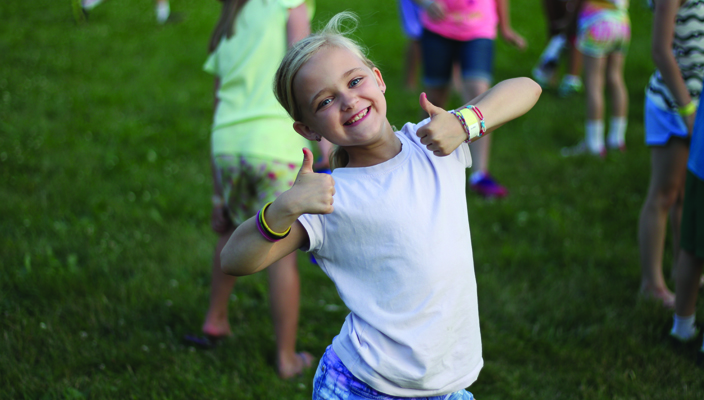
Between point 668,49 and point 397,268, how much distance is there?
6.22 ft

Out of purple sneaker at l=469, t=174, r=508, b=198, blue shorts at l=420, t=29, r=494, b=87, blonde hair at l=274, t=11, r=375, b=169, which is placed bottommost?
purple sneaker at l=469, t=174, r=508, b=198

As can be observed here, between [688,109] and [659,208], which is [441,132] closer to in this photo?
[688,109]

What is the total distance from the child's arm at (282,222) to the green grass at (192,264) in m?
1.21

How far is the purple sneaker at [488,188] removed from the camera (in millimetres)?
4715

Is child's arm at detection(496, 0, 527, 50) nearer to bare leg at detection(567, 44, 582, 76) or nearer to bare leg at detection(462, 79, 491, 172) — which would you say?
bare leg at detection(462, 79, 491, 172)

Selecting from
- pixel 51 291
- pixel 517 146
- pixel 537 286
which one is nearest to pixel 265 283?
pixel 51 291

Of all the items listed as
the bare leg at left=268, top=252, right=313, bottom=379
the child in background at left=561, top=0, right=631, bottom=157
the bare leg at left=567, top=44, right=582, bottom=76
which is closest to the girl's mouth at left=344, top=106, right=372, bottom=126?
the bare leg at left=268, top=252, right=313, bottom=379

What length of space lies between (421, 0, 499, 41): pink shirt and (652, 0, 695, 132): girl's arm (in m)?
1.97

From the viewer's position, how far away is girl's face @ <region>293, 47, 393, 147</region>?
5.42 ft

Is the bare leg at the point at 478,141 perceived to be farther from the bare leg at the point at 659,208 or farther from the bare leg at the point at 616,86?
the bare leg at the point at 659,208

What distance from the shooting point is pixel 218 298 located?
2.94 m

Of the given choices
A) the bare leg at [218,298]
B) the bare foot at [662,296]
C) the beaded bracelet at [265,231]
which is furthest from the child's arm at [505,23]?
the beaded bracelet at [265,231]

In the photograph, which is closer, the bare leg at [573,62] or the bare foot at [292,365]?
the bare foot at [292,365]

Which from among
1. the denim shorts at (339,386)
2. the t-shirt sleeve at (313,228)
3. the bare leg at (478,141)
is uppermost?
the t-shirt sleeve at (313,228)
